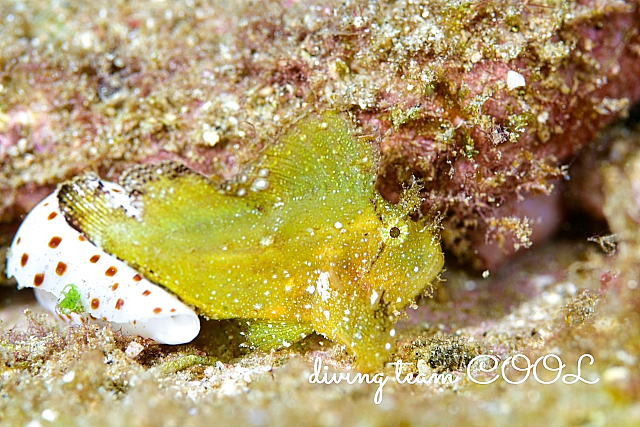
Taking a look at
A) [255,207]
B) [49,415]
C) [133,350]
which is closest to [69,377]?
[49,415]

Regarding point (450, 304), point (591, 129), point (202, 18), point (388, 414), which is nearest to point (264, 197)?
point (388, 414)

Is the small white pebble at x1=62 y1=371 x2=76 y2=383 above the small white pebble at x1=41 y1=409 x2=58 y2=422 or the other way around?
the other way around

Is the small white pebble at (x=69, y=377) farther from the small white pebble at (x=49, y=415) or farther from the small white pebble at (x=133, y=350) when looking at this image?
the small white pebble at (x=133, y=350)

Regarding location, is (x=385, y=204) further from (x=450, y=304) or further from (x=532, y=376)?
(x=450, y=304)

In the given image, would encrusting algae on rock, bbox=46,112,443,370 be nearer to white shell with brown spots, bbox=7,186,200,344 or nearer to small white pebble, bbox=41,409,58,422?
white shell with brown spots, bbox=7,186,200,344

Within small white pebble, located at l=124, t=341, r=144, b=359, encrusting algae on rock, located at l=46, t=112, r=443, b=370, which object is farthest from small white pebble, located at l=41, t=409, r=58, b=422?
encrusting algae on rock, located at l=46, t=112, r=443, b=370

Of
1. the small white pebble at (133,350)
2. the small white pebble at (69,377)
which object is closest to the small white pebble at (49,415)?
the small white pebble at (69,377)
